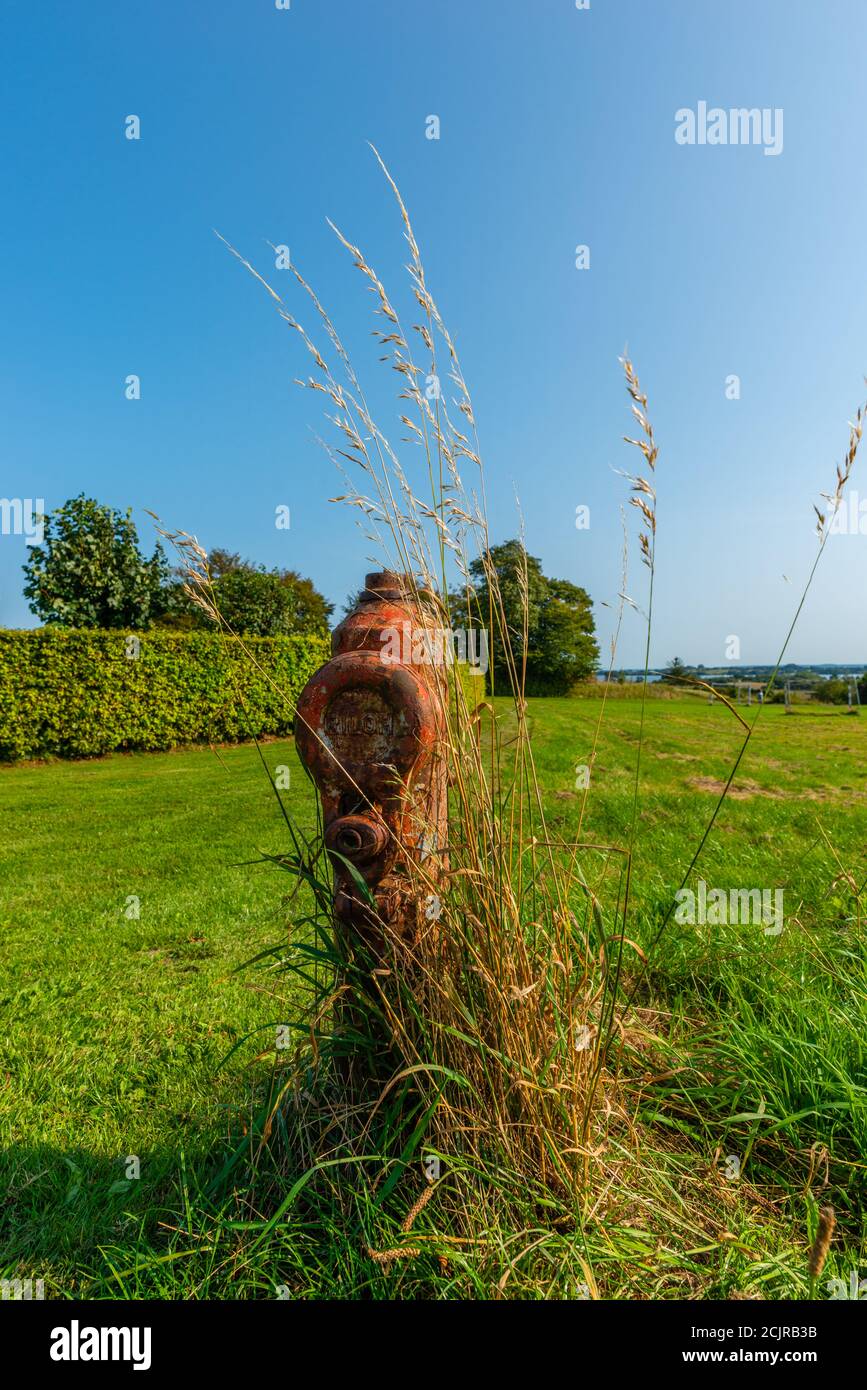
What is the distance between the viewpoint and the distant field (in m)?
1.71

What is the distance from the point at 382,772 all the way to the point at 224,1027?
82.6 inches

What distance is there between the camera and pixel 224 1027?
3.15 m

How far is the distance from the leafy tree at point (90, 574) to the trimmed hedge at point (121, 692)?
12.9ft

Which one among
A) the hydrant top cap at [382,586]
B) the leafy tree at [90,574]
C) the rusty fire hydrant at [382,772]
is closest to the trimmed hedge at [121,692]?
the leafy tree at [90,574]

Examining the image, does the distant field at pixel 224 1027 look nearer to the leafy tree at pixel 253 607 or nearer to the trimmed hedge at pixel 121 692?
the trimmed hedge at pixel 121 692

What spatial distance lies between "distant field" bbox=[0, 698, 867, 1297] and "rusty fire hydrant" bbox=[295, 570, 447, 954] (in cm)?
33

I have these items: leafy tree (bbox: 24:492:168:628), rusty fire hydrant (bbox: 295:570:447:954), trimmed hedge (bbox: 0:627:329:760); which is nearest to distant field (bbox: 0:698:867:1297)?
rusty fire hydrant (bbox: 295:570:447:954)

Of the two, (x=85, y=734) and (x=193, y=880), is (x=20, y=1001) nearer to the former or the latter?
(x=193, y=880)

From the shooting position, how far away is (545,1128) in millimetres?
1550

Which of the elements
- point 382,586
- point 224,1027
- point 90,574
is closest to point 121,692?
point 90,574

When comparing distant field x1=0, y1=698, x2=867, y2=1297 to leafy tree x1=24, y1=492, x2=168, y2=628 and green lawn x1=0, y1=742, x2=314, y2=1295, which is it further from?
leafy tree x1=24, y1=492, x2=168, y2=628

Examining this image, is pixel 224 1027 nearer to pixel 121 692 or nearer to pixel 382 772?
pixel 382 772
